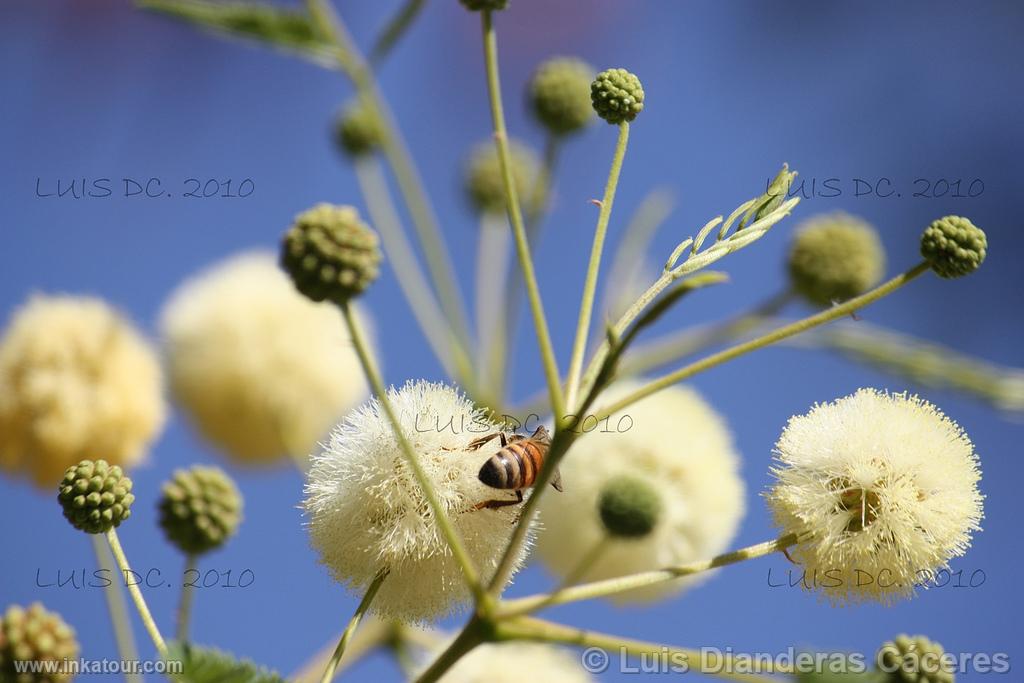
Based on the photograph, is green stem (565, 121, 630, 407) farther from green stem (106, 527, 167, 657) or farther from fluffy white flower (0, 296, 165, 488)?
fluffy white flower (0, 296, 165, 488)

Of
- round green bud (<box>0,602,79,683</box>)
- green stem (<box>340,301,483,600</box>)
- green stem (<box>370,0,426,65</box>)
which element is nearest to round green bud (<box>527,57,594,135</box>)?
green stem (<box>370,0,426,65</box>)

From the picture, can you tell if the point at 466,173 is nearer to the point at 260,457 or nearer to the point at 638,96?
the point at 260,457

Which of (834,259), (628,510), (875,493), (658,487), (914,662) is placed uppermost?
(834,259)

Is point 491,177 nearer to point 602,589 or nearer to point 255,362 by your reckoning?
point 255,362

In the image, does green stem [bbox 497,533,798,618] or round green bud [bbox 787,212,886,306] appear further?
round green bud [bbox 787,212,886,306]

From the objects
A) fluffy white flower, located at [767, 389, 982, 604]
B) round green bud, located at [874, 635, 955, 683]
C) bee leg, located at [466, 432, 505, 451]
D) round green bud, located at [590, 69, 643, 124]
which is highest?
round green bud, located at [590, 69, 643, 124]

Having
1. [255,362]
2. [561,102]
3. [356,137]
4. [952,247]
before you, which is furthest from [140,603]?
[356,137]

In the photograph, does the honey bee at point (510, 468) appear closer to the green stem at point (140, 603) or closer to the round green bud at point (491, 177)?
the green stem at point (140, 603)
